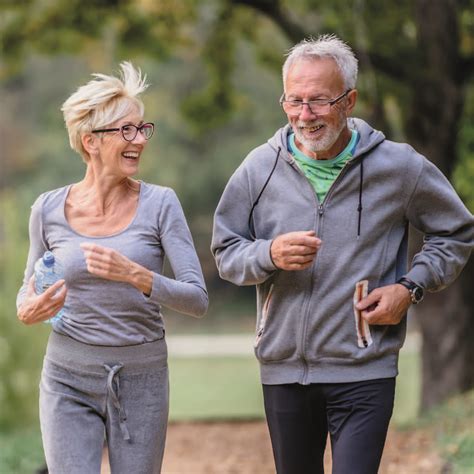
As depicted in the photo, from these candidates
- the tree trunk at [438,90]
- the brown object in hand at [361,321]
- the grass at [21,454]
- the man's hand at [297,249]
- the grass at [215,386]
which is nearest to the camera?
the man's hand at [297,249]

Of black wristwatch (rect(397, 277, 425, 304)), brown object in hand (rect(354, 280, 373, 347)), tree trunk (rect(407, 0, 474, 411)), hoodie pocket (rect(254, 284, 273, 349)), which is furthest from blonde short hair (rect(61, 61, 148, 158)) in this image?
tree trunk (rect(407, 0, 474, 411))

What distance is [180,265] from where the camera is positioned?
430 cm

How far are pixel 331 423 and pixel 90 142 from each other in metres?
1.44

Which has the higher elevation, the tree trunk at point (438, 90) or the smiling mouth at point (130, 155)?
the tree trunk at point (438, 90)

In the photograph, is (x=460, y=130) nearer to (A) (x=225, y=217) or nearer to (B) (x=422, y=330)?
(B) (x=422, y=330)

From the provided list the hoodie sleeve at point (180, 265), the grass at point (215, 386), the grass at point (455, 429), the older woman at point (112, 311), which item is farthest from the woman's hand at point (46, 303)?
the grass at point (215, 386)

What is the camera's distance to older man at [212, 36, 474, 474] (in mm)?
4398

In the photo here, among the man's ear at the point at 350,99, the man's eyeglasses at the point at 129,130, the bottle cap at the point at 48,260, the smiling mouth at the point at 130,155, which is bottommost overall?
the bottle cap at the point at 48,260

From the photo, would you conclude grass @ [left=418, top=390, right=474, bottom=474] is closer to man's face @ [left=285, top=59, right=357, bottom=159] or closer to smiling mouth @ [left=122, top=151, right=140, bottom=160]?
man's face @ [left=285, top=59, right=357, bottom=159]

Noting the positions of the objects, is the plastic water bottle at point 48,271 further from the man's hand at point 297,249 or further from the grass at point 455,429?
the grass at point 455,429

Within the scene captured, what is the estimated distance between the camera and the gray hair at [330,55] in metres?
4.44

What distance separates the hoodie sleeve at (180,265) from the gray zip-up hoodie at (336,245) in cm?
21

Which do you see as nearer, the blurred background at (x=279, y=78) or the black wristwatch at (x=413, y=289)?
the black wristwatch at (x=413, y=289)

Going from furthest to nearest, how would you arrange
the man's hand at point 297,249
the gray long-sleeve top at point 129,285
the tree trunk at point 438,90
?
the tree trunk at point 438,90
the gray long-sleeve top at point 129,285
the man's hand at point 297,249
